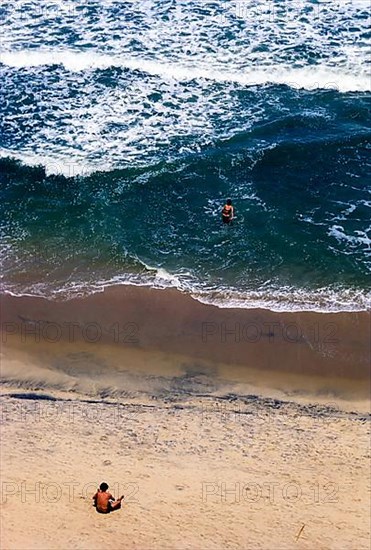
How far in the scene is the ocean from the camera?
24.2 meters

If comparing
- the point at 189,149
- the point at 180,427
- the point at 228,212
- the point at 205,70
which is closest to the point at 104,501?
the point at 180,427

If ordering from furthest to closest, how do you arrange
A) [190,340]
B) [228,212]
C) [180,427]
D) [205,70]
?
[205,70] < [228,212] < [190,340] < [180,427]

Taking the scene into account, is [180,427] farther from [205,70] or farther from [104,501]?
[205,70]

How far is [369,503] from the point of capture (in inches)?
675

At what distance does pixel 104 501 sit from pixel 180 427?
10.1 ft

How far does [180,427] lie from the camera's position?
1909cm

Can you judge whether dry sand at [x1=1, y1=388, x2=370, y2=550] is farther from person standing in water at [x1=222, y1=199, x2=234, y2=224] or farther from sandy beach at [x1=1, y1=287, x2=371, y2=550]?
person standing in water at [x1=222, y1=199, x2=234, y2=224]

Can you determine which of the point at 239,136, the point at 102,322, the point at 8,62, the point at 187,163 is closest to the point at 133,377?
the point at 102,322

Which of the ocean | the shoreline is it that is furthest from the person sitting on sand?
the ocean

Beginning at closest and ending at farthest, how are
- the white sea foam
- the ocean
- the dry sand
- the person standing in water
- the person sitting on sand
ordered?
the dry sand, the person sitting on sand, the ocean, the person standing in water, the white sea foam

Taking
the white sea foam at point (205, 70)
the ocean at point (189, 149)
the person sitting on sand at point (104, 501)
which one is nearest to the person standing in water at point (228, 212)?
the ocean at point (189, 149)

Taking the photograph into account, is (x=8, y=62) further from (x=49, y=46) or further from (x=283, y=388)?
(x=283, y=388)

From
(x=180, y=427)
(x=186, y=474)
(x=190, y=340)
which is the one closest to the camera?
(x=186, y=474)

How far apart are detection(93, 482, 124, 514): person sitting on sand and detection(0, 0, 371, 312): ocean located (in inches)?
301
